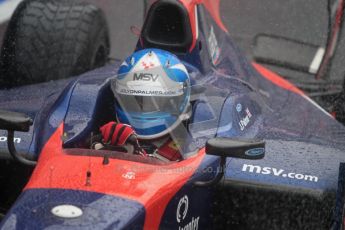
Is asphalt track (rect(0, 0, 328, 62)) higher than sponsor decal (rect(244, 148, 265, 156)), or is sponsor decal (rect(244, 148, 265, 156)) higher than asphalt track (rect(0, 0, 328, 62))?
sponsor decal (rect(244, 148, 265, 156))

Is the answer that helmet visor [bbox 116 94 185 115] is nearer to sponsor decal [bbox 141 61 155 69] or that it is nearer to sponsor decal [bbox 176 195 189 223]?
sponsor decal [bbox 141 61 155 69]

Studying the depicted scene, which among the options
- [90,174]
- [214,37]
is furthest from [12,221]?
[214,37]

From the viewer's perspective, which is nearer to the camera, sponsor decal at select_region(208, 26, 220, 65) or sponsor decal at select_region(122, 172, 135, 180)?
sponsor decal at select_region(122, 172, 135, 180)

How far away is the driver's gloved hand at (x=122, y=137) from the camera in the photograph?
479 cm

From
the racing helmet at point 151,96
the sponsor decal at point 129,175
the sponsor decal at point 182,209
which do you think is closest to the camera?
the sponsor decal at point 129,175

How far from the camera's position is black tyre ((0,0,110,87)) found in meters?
6.84

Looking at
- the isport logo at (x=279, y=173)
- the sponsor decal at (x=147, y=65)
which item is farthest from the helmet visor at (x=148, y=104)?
the isport logo at (x=279, y=173)

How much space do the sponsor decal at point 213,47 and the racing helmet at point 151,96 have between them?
3.43 feet

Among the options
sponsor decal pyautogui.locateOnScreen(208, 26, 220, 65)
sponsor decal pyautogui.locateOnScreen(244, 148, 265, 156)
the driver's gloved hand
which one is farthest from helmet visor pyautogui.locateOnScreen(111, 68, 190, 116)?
sponsor decal pyautogui.locateOnScreen(208, 26, 220, 65)

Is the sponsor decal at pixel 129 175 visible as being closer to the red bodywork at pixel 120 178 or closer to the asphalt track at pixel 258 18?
the red bodywork at pixel 120 178

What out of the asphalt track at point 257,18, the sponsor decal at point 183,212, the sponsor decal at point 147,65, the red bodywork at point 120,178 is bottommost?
the asphalt track at point 257,18

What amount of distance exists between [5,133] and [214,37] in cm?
A: 167

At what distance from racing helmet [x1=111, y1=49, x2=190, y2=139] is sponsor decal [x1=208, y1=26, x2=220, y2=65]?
1046 mm

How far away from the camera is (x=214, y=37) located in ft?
20.9
